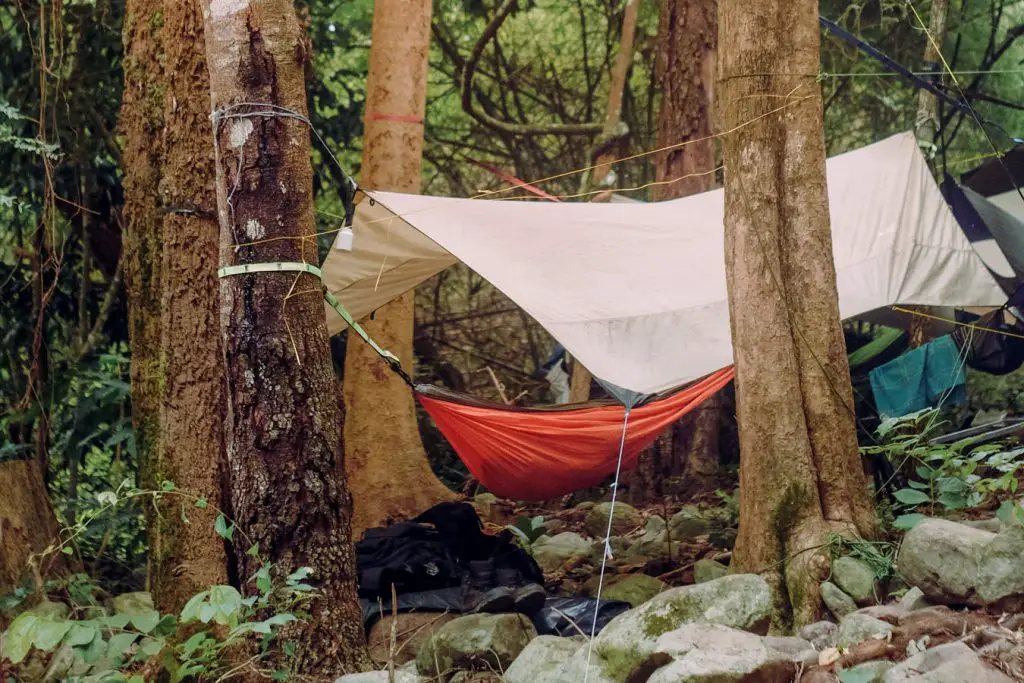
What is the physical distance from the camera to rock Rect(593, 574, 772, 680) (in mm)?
2018

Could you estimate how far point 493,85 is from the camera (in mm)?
6926

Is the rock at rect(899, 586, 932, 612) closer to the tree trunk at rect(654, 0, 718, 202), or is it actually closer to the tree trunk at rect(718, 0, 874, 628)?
the tree trunk at rect(718, 0, 874, 628)

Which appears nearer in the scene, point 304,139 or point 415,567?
point 304,139

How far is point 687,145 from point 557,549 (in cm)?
206

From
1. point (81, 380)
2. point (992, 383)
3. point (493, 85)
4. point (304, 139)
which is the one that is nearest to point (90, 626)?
point (304, 139)

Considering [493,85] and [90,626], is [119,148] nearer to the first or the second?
[90,626]

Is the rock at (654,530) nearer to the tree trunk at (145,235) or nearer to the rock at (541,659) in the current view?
the rock at (541,659)

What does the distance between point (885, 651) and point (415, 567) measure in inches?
58.2

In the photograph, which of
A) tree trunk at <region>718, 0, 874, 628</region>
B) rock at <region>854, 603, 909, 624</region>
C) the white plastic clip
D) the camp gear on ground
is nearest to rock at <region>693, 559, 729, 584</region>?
tree trunk at <region>718, 0, 874, 628</region>

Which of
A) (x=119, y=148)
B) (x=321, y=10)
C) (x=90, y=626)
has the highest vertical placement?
(x=321, y=10)

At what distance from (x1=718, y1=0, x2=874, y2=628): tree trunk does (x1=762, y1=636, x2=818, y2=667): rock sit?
1.18 ft

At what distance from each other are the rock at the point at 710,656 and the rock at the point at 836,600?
0.42 metres

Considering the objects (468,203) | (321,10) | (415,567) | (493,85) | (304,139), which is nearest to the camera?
(304,139)

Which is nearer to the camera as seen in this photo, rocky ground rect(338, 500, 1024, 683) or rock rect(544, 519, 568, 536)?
rocky ground rect(338, 500, 1024, 683)
